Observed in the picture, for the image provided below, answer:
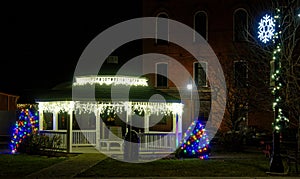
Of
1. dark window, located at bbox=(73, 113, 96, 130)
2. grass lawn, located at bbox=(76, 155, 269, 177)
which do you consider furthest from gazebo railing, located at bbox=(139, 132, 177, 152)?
dark window, located at bbox=(73, 113, 96, 130)

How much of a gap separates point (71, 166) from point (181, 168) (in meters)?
4.22

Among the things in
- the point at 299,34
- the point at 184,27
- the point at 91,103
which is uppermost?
the point at 184,27

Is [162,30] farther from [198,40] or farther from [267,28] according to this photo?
[267,28]

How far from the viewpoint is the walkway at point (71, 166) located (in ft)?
55.7

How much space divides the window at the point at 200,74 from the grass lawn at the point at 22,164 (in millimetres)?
20647

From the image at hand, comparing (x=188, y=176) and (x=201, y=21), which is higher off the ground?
(x=201, y=21)

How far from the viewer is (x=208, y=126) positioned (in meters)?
40.5

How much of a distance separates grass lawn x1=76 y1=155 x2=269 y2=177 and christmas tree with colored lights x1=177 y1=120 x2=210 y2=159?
3.81 ft

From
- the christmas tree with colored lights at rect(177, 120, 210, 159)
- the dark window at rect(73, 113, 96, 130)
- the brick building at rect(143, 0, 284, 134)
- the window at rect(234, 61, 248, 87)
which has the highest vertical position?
the brick building at rect(143, 0, 284, 134)

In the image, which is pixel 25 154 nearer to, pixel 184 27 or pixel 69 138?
pixel 69 138

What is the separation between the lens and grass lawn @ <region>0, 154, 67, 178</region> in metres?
17.6

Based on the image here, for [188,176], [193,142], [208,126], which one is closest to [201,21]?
[208,126]

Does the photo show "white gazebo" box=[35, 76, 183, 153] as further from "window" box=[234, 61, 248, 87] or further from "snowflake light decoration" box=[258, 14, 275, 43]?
"snowflake light decoration" box=[258, 14, 275, 43]

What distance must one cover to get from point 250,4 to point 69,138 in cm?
2323
